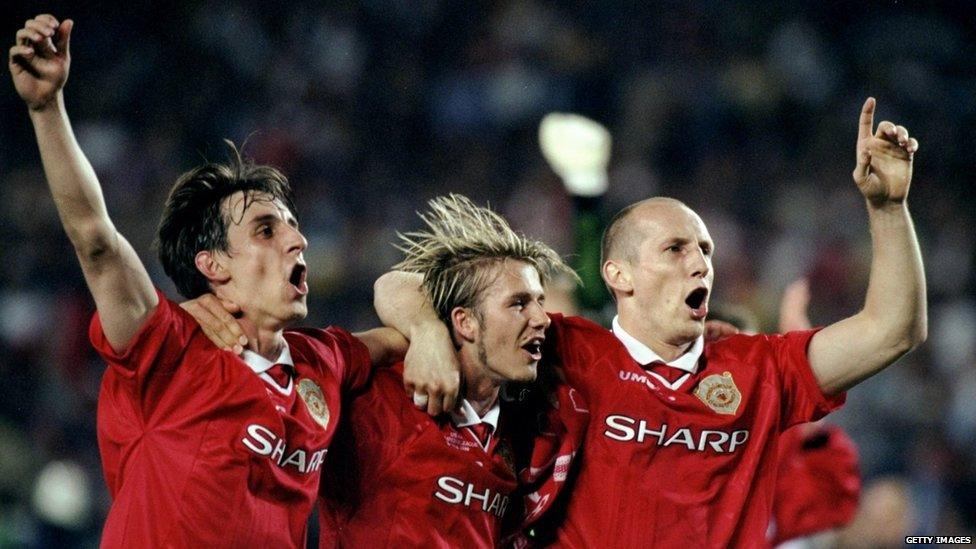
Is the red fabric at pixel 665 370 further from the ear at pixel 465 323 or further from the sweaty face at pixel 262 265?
the sweaty face at pixel 262 265

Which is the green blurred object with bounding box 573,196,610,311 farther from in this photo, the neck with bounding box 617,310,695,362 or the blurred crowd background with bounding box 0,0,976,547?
the blurred crowd background with bounding box 0,0,976,547

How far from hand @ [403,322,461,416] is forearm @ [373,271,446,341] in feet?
0.21

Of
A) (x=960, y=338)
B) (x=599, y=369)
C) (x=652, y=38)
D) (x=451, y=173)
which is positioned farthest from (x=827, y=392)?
(x=652, y=38)

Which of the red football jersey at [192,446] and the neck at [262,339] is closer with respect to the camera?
the red football jersey at [192,446]

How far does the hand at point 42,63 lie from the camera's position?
265cm

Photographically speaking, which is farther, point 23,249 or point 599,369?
point 23,249

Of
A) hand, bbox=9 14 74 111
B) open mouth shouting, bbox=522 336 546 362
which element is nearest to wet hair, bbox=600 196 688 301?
open mouth shouting, bbox=522 336 546 362

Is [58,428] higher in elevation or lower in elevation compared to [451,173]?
lower

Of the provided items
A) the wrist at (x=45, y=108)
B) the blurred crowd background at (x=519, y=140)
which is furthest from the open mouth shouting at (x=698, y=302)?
the blurred crowd background at (x=519, y=140)

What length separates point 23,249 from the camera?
7.91m

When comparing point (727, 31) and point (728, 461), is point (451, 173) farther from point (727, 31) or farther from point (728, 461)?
point (728, 461)

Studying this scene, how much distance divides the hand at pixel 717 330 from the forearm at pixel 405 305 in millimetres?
941

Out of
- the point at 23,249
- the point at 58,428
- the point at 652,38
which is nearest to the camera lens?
the point at 58,428

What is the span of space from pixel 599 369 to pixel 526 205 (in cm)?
497
